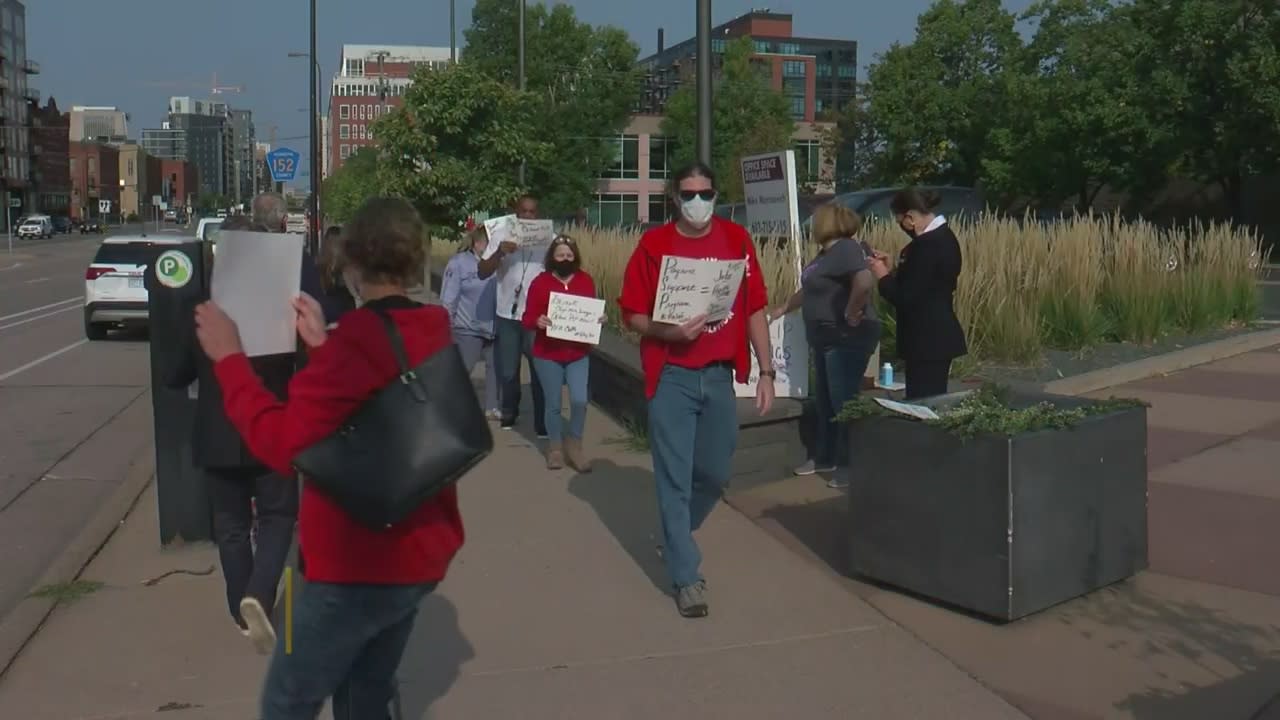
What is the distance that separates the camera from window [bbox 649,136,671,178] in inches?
3307

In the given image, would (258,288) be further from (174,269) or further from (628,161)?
(628,161)

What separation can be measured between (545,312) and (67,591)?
3683 mm

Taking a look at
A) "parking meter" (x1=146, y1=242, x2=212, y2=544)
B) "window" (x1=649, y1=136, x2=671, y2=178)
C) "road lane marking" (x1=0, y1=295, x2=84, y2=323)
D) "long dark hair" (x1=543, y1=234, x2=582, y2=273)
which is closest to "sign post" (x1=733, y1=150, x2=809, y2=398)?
"long dark hair" (x1=543, y1=234, x2=582, y2=273)

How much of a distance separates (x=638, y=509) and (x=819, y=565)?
1644mm

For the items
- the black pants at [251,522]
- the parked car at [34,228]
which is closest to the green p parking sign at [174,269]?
the black pants at [251,522]

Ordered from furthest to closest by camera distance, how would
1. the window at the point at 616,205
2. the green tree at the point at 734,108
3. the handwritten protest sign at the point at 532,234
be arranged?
the window at the point at 616,205
the green tree at the point at 734,108
the handwritten protest sign at the point at 532,234

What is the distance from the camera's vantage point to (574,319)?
8922 mm

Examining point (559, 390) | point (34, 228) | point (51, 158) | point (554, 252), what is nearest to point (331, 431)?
point (559, 390)

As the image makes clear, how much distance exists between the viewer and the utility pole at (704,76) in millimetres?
9852

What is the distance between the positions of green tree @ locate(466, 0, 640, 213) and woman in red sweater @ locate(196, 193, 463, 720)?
7013 centimetres

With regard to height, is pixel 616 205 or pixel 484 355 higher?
pixel 616 205

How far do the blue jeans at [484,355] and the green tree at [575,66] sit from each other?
62021mm

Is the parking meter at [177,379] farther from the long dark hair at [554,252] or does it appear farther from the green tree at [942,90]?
the green tree at [942,90]

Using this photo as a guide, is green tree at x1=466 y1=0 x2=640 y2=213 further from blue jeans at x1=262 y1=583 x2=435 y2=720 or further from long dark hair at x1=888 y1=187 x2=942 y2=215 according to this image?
blue jeans at x1=262 y1=583 x2=435 y2=720
